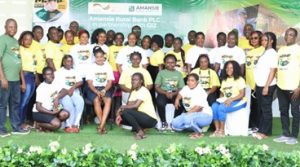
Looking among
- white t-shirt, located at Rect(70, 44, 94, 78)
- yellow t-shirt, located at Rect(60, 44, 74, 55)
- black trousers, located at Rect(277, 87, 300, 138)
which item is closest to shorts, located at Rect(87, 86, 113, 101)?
white t-shirt, located at Rect(70, 44, 94, 78)

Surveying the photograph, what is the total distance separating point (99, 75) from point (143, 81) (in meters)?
0.69

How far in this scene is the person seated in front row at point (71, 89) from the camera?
730cm

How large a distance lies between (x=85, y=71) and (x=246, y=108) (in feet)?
8.16

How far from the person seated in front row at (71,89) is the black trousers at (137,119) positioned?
2.65 ft

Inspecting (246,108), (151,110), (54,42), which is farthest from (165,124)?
(54,42)

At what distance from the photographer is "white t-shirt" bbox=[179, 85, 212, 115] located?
720 centimetres

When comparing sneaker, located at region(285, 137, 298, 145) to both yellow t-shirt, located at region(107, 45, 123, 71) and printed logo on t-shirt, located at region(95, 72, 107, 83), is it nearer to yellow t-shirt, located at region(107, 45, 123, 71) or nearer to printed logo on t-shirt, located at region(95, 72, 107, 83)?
printed logo on t-shirt, located at region(95, 72, 107, 83)

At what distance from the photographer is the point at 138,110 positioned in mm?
7082

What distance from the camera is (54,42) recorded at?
7.76m

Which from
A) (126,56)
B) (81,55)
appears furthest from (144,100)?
(81,55)

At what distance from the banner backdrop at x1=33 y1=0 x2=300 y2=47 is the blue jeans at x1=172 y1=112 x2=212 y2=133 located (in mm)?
2235

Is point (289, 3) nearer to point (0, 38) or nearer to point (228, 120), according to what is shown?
point (228, 120)

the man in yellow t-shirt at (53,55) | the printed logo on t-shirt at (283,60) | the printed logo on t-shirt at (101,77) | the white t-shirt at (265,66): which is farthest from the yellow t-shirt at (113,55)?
the printed logo on t-shirt at (283,60)

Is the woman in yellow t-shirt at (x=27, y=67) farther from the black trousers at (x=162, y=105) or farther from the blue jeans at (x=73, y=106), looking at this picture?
the black trousers at (x=162, y=105)
